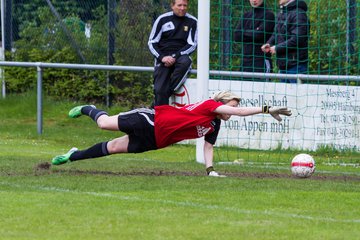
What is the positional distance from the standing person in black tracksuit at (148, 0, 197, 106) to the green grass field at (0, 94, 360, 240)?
1259mm

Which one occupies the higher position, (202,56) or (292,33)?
(292,33)

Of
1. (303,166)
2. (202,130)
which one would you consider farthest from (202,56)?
(303,166)

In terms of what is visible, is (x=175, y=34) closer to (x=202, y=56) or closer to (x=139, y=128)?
(x=202, y=56)

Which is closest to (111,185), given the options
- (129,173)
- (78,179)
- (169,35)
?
(78,179)

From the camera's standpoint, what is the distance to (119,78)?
71.5 ft

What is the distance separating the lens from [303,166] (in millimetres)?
11992

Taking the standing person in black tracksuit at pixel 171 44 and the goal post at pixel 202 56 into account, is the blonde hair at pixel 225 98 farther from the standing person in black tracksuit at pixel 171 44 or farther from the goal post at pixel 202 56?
the standing person in black tracksuit at pixel 171 44

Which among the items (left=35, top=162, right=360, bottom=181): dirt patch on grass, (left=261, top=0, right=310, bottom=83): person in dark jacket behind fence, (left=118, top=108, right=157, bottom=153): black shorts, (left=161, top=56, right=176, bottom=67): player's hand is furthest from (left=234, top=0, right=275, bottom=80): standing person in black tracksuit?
(left=118, top=108, right=157, bottom=153): black shorts

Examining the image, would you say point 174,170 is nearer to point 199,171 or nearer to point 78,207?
point 199,171

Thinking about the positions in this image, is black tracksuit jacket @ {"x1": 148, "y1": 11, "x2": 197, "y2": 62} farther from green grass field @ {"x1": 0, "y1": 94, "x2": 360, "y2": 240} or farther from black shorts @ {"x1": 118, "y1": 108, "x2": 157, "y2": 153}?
black shorts @ {"x1": 118, "y1": 108, "x2": 157, "y2": 153}

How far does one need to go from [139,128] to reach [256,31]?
16.4ft

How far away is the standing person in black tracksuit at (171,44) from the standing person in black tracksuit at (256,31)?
0.85m

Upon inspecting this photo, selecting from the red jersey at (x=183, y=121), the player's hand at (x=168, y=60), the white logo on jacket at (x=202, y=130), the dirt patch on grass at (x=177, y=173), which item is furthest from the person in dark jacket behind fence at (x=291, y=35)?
the red jersey at (x=183, y=121)

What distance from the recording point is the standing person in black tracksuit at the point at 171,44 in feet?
52.6
